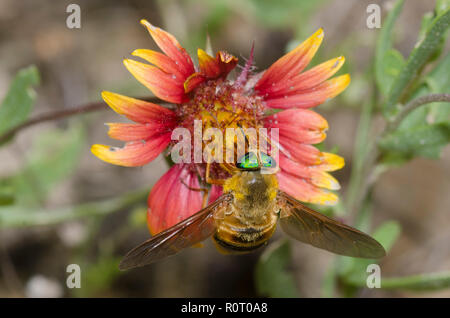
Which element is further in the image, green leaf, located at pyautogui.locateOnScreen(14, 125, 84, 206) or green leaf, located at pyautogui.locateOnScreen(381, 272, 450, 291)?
green leaf, located at pyautogui.locateOnScreen(14, 125, 84, 206)

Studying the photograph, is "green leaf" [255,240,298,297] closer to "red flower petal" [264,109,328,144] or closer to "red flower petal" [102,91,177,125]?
"red flower petal" [264,109,328,144]

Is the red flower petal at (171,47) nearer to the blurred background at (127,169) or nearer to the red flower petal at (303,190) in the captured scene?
the red flower petal at (303,190)

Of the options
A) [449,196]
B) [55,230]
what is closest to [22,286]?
[55,230]

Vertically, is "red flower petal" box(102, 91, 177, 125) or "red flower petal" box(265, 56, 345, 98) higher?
"red flower petal" box(265, 56, 345, 98)

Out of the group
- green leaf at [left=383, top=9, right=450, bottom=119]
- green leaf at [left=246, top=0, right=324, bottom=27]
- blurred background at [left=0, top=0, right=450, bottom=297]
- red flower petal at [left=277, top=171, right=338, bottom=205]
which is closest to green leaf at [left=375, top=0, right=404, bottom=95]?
green leaf at [left=383, top=9, right=450, bottom=119]

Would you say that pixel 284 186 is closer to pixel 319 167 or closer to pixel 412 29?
pixel 319 167

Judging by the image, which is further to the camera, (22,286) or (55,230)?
(55,230)

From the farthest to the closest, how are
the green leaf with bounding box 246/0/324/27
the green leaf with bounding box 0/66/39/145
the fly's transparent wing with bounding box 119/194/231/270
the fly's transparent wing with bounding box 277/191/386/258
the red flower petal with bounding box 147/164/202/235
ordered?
the green leaf with bounding box 246/0/324/27, the green leaf with bounding box 0/66/39/145, the red flower petal with bounding box 147/164/202/235, the fly's transparent wing with bounding box 277/191/386/258, the fly's transparent wing with bounding box 119/194/231/270

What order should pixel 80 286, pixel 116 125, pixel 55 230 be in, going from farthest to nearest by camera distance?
pixel 55 230 < pixel 80 286 < pixel 116 125
